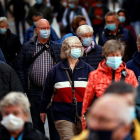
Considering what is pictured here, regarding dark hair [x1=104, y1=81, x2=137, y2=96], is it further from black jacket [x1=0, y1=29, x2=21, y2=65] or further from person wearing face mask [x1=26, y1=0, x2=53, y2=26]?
person wearing face mask [x1=26, y1=0, x2=53, y2=26]

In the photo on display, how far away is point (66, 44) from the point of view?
238 inches

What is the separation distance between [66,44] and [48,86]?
0.63m

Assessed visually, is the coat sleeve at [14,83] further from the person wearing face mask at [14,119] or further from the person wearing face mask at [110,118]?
the person wearing face mask at [110,118]

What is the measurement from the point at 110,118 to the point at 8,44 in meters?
5.87

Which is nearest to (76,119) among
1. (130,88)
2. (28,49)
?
(28,49)

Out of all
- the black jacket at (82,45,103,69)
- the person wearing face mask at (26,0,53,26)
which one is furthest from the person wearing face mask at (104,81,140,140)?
the person wearing face mask at (26,0,53,26)

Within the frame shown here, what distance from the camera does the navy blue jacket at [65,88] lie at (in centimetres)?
576

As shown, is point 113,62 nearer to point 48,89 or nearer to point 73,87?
point 73,87

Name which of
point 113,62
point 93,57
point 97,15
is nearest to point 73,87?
point 113,62

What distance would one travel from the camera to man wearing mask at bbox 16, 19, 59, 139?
22.0 feet

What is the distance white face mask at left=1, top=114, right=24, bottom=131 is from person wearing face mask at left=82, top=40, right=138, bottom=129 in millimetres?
1379

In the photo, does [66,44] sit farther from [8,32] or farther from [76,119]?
[8,32]

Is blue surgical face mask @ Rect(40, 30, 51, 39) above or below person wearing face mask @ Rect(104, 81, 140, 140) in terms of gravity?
above

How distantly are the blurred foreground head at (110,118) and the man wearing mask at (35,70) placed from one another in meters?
3.81
